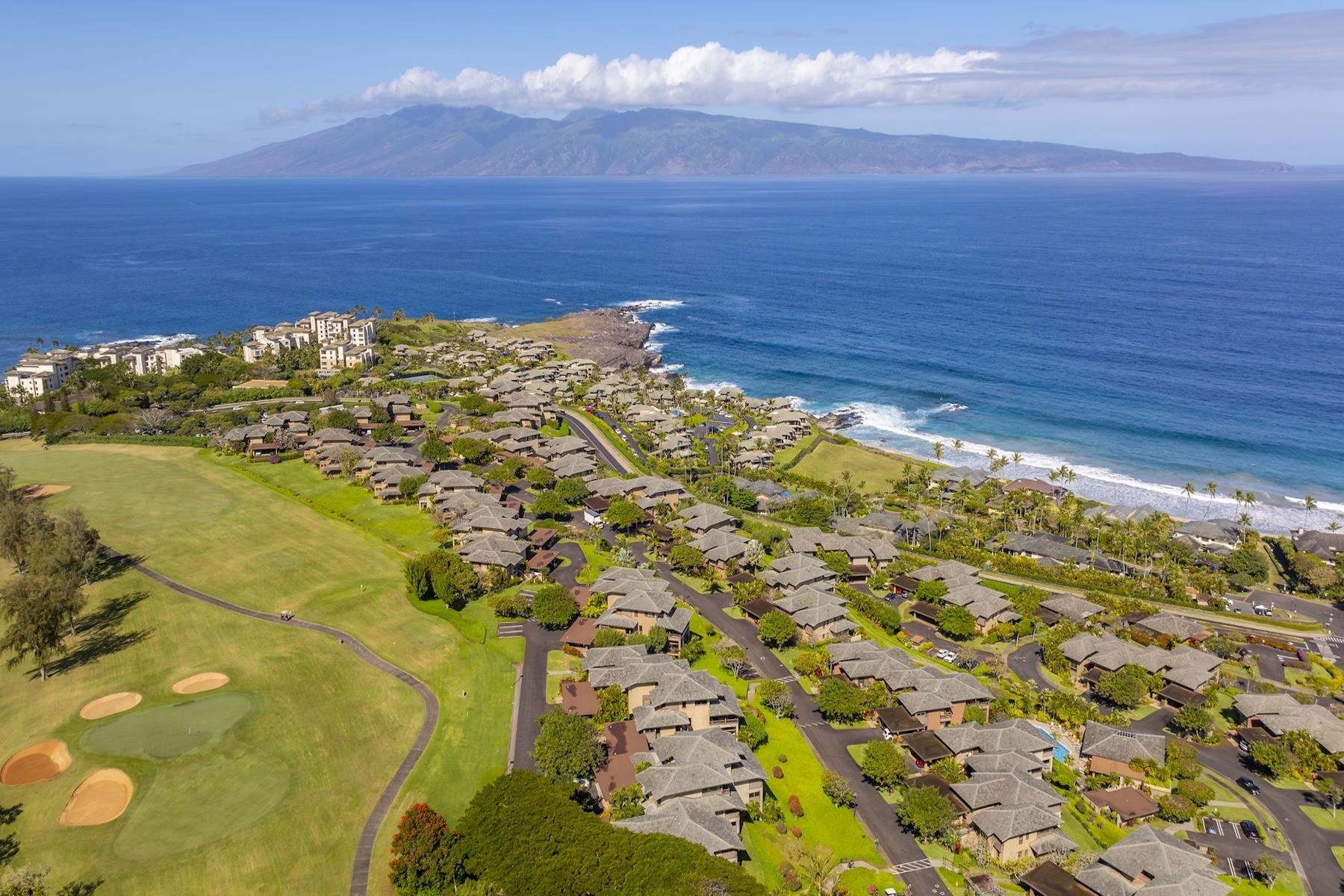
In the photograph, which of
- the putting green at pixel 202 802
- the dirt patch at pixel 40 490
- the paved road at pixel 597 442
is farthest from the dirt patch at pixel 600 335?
the putting green at pixel 202 802

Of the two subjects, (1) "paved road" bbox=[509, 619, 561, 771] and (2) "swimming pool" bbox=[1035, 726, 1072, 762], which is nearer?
(1) "paved road" bbox=[509, 619, 561, 771]

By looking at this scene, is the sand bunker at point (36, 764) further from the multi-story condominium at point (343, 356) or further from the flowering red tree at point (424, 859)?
the multi-story condominium at point (343, 356)

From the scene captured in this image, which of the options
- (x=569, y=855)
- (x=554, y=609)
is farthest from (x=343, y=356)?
(x=569, y=855)

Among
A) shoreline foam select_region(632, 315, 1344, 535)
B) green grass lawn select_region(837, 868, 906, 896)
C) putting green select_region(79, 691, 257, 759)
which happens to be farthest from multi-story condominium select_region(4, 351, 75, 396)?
green grass lawn select_region(837, 868, 906, 896)

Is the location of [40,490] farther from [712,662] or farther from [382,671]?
[712,662]

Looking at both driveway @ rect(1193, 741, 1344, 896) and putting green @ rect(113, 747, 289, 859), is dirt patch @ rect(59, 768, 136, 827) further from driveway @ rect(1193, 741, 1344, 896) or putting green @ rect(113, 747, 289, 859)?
driveway @ rect(1193, 741, 1344, 896)

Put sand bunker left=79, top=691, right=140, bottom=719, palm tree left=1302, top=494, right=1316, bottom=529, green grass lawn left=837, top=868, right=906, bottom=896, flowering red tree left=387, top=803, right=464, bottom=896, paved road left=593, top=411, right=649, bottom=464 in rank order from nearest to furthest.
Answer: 1. flowering red tree left=387, top=803, right=464, bottom=896
2. green grass lawn left=837, top=868, right=906, bottom=896
3. sand bunker left=79, top=691, right=140, bottom=719
4. palm tree left=1302, top=494, right=1316, bottom=529
5. paved road left=593, top=411, right=649, bottom=464
